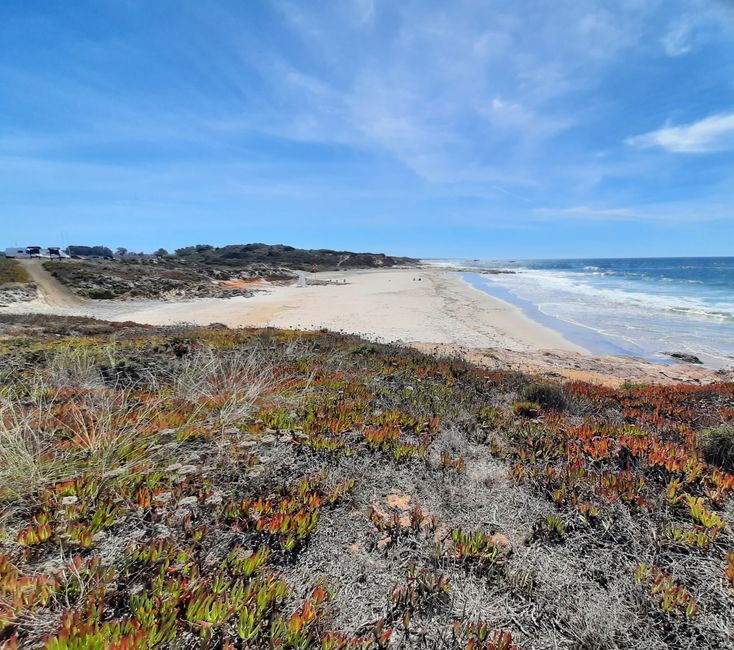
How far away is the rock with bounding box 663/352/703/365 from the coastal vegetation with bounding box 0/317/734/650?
9.92 meters

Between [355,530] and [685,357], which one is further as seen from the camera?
[685,357]

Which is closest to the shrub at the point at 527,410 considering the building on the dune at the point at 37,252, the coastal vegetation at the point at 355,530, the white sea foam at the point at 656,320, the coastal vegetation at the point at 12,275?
the coastal vegetation at the point at 355,530

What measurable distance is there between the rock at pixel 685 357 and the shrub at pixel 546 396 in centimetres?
1053

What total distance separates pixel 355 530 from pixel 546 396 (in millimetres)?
4596

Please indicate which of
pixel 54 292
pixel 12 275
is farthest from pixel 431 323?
pixel 12 275

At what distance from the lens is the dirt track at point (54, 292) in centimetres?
2464

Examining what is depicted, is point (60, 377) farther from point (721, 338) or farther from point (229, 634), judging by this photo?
point (721, 338)

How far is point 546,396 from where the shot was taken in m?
6.12

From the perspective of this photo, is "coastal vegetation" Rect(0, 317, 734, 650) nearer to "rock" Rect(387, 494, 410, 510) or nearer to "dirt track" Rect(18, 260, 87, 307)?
"rock" Rect(387, 494, 410, 510)

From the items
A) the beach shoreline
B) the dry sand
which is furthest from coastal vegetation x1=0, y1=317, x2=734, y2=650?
the dry sand

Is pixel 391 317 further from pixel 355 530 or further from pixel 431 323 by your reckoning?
pixel 355 530

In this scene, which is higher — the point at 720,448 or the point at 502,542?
the point at 720,448

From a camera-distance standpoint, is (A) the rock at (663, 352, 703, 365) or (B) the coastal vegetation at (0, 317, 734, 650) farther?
(A) the rock at (663, 352, 703, 365)

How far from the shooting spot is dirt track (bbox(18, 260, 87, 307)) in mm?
24641
